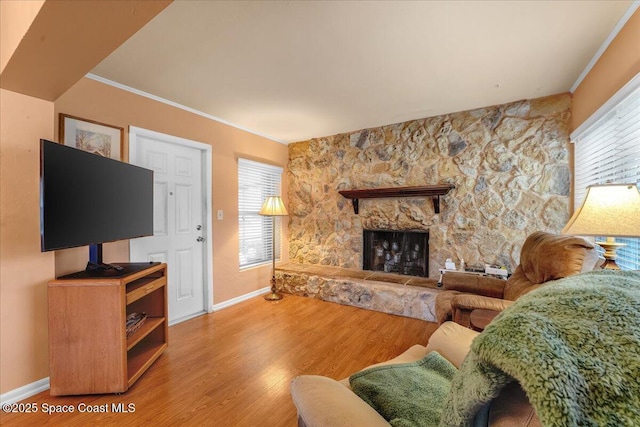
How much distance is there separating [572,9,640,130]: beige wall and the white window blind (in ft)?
10.9

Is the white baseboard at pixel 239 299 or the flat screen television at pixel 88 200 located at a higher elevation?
the flat screen television at pixel 88 200

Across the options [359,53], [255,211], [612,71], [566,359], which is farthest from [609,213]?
[255,211]

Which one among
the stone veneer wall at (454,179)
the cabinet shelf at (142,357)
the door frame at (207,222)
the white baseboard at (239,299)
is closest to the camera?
the cabinet shelf at (142,357)

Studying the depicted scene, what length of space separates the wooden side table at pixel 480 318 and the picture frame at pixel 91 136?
121 inches

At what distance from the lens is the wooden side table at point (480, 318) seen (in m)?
1.62

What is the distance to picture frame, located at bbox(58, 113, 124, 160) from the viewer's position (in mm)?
2014

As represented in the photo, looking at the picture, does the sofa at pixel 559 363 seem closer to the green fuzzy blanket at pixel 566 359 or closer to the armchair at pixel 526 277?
the green fuzzy blanket at pixel 566 359

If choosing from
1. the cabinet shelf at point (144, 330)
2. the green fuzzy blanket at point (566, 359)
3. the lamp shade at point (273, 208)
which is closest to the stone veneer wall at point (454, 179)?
the lamp shade at point (273, 208)

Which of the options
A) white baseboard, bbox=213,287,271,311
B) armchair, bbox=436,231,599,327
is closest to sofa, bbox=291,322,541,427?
armchair, bbox=436,231,599,327

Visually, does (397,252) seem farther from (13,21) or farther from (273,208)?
(13,21)

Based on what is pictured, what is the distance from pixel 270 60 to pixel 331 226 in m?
2.48

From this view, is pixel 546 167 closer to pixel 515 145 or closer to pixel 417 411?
pixel 515 145

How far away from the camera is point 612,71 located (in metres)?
1.77

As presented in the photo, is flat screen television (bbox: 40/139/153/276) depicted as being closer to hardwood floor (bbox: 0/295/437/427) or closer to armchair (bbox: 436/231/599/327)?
hardwood floor (bbox: 0/295/437/427)
